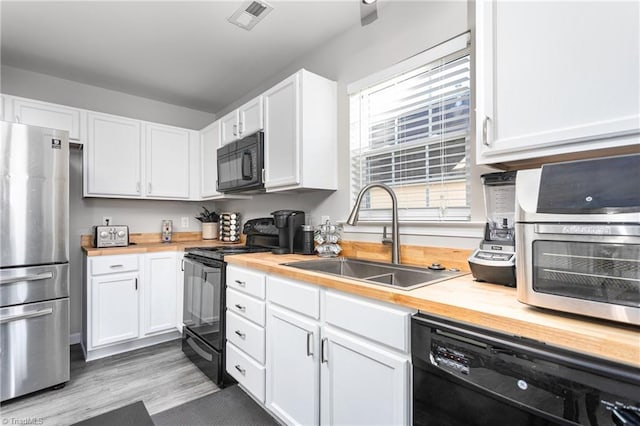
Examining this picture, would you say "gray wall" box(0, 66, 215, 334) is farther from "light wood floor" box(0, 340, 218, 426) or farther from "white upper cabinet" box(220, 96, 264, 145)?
"white upper cabinet" box(220, 96, 264, 145)

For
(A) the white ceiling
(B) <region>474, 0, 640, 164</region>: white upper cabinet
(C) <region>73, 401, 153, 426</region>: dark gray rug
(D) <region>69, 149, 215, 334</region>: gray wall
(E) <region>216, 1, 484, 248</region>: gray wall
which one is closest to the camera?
(B) <region>474, 0, 640, 164</region>: white upper cabinet

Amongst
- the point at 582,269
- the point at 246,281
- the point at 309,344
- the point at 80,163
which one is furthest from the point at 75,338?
the point at 582,269

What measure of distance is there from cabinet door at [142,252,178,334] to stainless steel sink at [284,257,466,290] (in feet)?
5.55

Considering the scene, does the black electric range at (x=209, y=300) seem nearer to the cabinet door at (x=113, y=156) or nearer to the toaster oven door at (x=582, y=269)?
the cabinet door at (x=113, y=156)

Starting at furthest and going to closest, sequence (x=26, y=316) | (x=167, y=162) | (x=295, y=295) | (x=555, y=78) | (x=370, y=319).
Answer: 1. (x=167, y=162)
2. (x=26, y=316)
3. (x=295, y=295)
4. (x=370, y=319)
5. (x=555, y=78)

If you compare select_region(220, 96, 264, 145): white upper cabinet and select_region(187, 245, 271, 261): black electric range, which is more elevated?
select_region(220, 96, 264, 145): white upper cabinet

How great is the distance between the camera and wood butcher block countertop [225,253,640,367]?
2.21ft

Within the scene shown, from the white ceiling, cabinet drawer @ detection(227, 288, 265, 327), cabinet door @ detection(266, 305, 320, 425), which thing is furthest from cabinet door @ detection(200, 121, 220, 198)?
cabinet door @ detection(266, 305, 320, 425)

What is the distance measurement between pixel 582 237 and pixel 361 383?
35.4 inches

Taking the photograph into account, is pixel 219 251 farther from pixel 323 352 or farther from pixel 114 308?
pixel 323 352

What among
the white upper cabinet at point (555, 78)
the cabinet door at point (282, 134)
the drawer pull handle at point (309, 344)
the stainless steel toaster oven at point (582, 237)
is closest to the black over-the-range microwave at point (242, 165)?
the cabinet door at point (282, 134)

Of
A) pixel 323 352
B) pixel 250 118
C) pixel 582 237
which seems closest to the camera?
pixel 582 237

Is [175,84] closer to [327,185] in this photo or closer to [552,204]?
[327,185]

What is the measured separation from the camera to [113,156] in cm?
292
